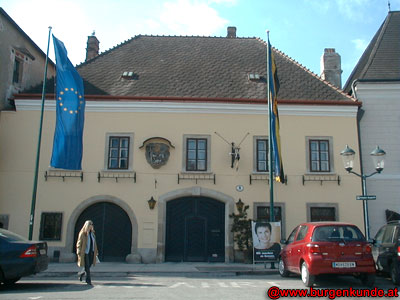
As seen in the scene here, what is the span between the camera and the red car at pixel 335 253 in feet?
31.3

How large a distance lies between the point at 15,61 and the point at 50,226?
26.1 feet

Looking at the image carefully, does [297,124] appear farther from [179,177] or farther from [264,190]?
[179,177]

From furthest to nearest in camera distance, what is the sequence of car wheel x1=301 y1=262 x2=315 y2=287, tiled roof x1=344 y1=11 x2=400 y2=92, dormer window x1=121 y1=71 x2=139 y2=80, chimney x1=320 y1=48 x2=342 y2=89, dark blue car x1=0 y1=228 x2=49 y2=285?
chimney x1=320 y1=48 x2=342 y2=89 < dormer window x1=121 y1=71 x2=139 y2=80 < tiled roof x1=344 y1=11 x2=400 y2=92 < car wheel x1=301 y1=262 x2=315 y2=287 < dark blue car x1=0 y1=228 x2=49 y2=285

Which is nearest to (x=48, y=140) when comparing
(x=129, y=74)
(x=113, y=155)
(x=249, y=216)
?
(x=113, y=155)

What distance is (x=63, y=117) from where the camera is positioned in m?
14.9

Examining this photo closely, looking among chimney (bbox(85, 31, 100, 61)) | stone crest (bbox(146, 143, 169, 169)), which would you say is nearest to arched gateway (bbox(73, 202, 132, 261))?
stone crest (bbox(146, 143, 169, 169))

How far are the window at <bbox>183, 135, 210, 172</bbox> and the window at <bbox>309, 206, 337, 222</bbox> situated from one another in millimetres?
4794

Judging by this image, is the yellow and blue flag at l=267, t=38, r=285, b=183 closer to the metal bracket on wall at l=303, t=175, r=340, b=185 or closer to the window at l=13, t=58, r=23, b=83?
the metal bracket on wall at l=303, t=175, r=340, b=185

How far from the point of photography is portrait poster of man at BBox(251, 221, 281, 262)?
14358 mm

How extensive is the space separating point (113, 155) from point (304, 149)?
8.25 meters

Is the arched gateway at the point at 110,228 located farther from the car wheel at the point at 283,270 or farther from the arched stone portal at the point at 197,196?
the car wheel at the point at 283,270

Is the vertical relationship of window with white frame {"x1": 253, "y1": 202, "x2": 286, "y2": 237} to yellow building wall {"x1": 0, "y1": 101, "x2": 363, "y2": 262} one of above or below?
below

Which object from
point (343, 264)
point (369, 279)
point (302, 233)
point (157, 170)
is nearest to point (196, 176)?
point (157, 170)

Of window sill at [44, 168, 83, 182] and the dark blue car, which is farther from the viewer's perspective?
window sill at [44, 168, 83, 182]
